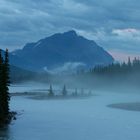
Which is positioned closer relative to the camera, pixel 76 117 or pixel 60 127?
pixel 60 127

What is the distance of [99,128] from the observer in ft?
242

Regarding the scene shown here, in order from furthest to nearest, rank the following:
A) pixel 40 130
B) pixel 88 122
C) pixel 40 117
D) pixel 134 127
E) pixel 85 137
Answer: pixel 40 117 < pixel 88 122 < pixel 134 127 < pixel 40 130 < pixel 85 137

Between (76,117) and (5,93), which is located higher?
(5,93)

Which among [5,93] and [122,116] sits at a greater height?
[5,93]

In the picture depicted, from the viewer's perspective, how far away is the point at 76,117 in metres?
92.4

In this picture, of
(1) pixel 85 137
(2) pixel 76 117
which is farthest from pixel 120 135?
(2) pixel 76 117

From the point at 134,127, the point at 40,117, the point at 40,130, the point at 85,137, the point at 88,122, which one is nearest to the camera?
the point at 85,137

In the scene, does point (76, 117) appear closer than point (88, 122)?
No

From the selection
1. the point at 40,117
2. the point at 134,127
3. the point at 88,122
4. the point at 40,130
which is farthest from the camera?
the point at 40,117

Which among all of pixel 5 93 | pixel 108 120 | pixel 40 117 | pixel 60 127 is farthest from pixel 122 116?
pixel 5 93

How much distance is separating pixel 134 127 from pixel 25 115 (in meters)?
26.1

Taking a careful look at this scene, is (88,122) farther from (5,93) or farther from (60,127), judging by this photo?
(5,93)

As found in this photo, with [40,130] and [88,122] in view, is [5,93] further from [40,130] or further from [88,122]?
[88,122]

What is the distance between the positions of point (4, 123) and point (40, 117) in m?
16.7
